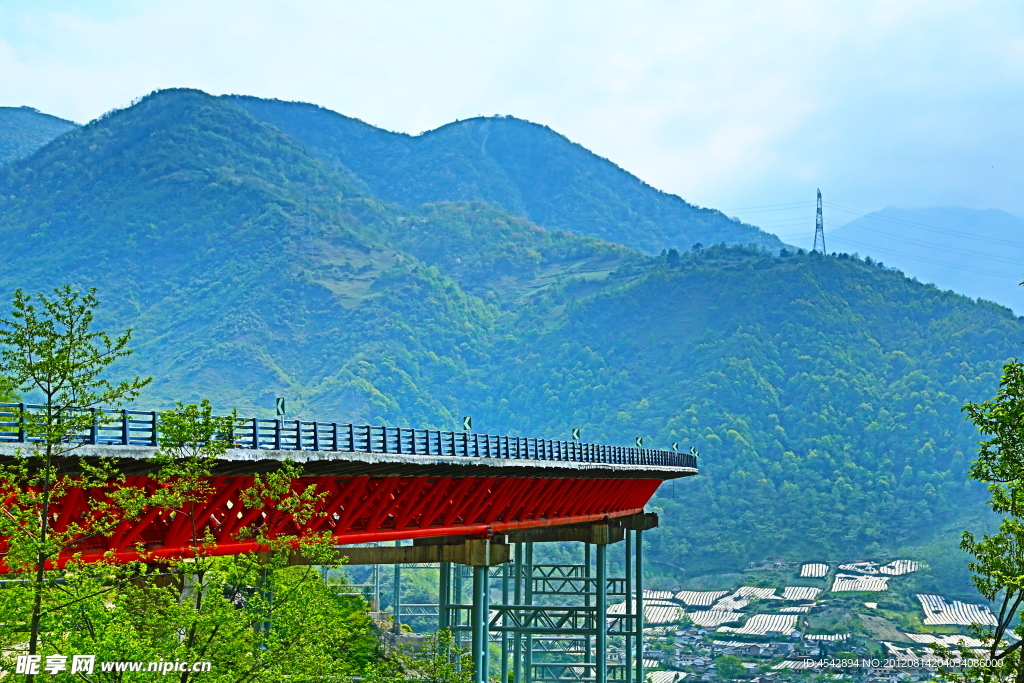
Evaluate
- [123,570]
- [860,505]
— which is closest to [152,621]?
[123,570]

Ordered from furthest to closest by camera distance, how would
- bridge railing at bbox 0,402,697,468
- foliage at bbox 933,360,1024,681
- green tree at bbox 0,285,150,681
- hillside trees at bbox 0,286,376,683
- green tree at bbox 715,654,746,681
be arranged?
1. green tree at bbox 715,654,746,681
2. bridge railing at bbox 0,402,697,468
3. foliage at bbox 933,360,1024,681
4. hillside trees at bbox 0,286,376,683
5. green tree at bbox 0,285,150,681

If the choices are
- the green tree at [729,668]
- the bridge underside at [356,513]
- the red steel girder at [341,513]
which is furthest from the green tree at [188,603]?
the green tree at [729,668]

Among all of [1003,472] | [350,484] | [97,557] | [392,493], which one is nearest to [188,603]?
[97,557]

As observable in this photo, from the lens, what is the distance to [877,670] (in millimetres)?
123438

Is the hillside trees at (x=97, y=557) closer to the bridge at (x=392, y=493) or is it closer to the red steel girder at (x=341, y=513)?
the red steel girder at (x=341, y=513)

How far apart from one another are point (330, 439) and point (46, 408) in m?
9.74

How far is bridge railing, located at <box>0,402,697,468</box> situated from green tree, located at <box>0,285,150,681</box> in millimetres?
312

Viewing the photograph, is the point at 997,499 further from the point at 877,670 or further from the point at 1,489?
the point at 877,670

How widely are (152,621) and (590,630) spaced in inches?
1319

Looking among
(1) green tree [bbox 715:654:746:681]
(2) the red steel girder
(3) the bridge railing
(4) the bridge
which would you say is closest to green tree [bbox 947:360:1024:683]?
(4) the bridge

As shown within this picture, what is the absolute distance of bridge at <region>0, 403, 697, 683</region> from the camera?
20.4 meters

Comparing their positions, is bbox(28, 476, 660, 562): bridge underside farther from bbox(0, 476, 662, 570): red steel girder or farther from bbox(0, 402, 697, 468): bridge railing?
bbox(0, 402, 697, 468): bridge railing

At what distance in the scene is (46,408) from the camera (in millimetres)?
17594

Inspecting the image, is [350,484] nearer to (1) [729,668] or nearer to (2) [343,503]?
(2) [343,503]
